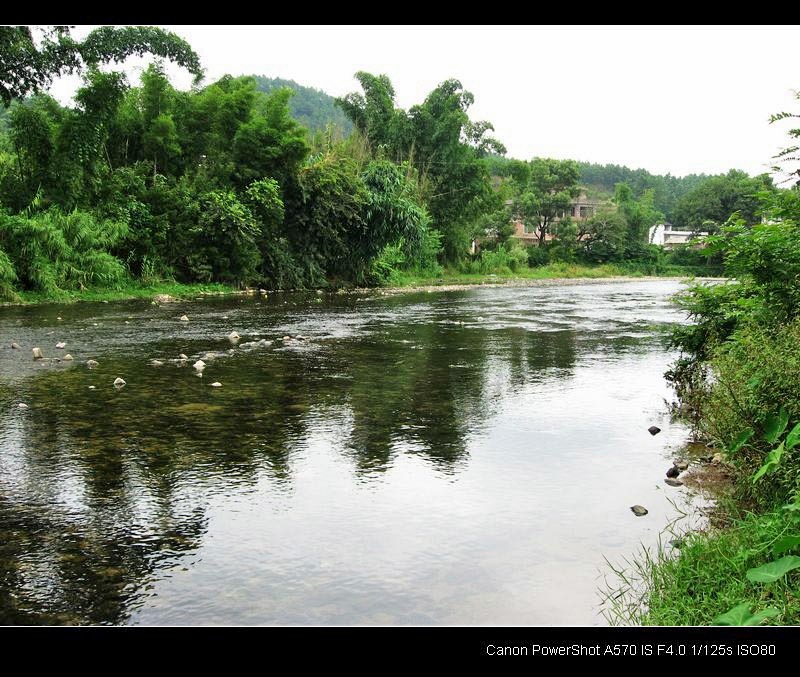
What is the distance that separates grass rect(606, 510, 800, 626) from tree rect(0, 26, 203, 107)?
38.4 ft

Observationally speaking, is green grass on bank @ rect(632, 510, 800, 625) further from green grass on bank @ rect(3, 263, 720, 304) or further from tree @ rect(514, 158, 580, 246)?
tree @ rect(514, 158, 580, 246)

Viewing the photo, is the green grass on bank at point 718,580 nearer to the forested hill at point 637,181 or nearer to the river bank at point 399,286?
the river bank at point 399,286

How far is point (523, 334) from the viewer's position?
607 inches

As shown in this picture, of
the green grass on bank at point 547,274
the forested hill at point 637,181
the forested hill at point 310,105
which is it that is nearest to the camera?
the green grass on bank at point 547,274

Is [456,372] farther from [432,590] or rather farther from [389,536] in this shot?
[432,590]

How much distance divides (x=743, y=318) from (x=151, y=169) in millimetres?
22365

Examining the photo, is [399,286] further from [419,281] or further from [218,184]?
[218,184]

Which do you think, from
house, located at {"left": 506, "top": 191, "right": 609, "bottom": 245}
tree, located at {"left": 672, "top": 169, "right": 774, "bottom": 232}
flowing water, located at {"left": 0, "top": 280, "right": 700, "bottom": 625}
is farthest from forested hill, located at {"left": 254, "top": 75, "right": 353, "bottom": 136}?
flowing water, located at {"left": 0, "top": 280, "right": 700, "bottom": 625}

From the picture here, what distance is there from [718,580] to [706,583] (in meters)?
0.06

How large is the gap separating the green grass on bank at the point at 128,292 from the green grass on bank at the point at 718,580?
18071 mm

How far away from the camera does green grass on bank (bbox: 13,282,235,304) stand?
61.9 ft

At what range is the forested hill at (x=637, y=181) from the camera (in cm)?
10278

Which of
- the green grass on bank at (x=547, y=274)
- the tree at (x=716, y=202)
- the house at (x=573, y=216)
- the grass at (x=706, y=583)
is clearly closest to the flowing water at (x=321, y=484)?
the grass at (x=706, y=583)

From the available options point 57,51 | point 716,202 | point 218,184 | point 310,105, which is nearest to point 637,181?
point 716,202
